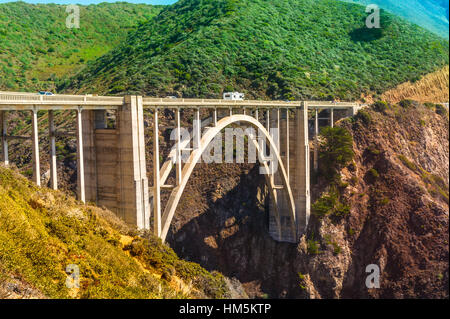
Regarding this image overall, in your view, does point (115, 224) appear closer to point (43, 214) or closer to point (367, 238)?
point (43, 214)

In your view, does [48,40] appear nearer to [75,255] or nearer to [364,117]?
[364,117]

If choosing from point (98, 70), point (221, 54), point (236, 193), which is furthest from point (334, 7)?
point (236, 193)

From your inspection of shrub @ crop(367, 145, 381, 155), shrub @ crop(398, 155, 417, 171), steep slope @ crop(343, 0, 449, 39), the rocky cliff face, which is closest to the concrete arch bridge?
steep slope @ crop(343, 0, 449, 39)

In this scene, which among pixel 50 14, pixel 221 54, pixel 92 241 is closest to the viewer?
pixel 92 241

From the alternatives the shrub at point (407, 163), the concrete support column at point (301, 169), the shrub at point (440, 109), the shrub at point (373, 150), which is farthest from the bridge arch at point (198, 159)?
the shrub at point (440, 109)

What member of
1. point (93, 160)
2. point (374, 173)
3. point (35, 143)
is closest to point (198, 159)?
point (93, 160)

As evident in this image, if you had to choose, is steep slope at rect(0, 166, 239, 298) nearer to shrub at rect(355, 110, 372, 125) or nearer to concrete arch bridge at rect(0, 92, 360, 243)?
concrete arch bridge at rect(0, 92, 360, 243)

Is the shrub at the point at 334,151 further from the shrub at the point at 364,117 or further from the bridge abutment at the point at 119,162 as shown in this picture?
the bridge abutment at the point at 119,162
